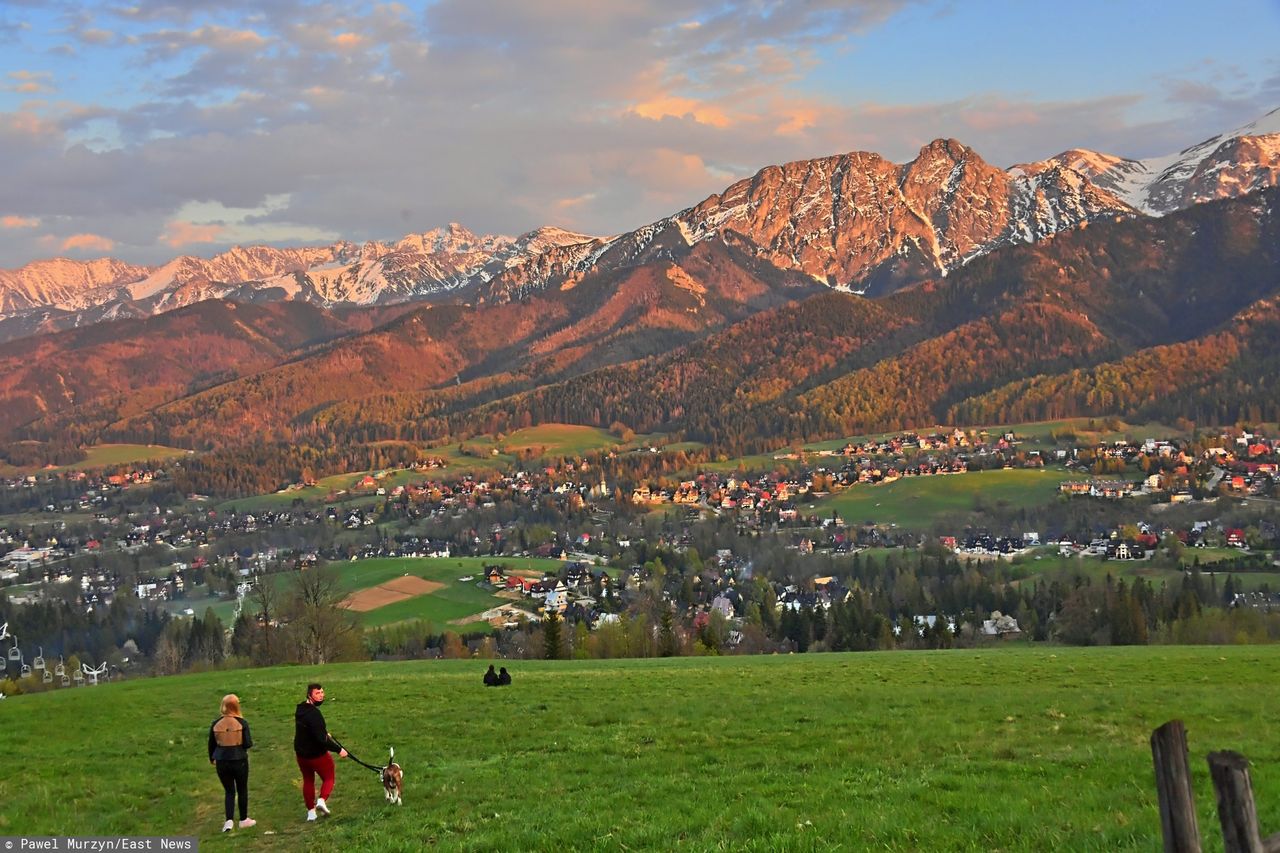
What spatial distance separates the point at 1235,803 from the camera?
735cm

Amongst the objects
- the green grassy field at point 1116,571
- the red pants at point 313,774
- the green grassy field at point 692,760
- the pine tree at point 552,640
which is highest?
the red pants at point 313,774

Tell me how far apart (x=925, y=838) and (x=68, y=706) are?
32.6m

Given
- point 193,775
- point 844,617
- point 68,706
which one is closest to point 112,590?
point 844,617

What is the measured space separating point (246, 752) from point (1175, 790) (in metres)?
14.9

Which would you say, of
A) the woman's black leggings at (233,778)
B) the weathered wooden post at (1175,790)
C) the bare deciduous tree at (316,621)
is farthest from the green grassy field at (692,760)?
the bare deciduous tree at (316,621)

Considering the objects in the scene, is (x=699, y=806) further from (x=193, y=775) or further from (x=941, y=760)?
(x=193, y=775)

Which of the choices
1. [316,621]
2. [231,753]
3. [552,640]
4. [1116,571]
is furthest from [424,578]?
[231,753]

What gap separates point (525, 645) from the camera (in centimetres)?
9988

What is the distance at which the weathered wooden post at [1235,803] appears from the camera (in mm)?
7270

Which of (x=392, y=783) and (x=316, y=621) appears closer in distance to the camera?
(x=392, y=783)

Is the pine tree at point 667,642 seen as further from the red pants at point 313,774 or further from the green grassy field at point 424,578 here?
the red pants at point 313,774

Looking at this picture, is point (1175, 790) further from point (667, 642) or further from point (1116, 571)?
point (1116, 571)

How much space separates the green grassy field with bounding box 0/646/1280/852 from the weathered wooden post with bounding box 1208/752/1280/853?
13.6ft

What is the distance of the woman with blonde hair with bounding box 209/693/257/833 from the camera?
663 inches
